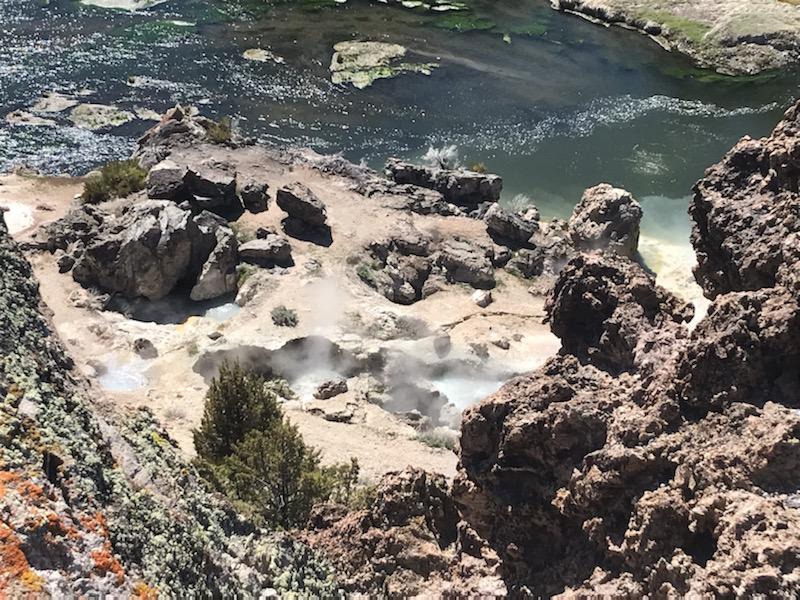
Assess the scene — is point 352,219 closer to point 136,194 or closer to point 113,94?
point 136,194

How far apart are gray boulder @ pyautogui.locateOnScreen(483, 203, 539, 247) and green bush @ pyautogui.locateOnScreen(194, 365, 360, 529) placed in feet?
67.7

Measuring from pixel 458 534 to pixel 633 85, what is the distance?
52.7m

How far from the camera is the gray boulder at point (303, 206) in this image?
1375 inches

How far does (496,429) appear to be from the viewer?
1191 cm

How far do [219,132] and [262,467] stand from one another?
104 feet

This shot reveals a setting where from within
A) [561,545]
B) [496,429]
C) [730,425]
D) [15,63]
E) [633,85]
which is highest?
[730,425]

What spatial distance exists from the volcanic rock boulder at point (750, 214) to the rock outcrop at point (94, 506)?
8.14m

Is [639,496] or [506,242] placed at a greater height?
[639,496]

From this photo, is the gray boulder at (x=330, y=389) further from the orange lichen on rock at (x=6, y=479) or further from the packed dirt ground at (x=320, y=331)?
the orange lichen on rock at (x=6, y=479)

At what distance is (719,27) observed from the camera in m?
66.6

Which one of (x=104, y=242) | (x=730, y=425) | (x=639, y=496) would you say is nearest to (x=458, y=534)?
(x=639, y=496)

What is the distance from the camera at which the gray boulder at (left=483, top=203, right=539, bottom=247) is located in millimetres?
37625

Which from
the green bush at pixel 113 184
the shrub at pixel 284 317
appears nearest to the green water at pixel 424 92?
the green bush at pixel 113 184

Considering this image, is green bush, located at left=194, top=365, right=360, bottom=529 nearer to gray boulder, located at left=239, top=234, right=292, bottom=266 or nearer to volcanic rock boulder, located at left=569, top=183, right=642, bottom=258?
gray boulder, located at left=239, top=234, right=292, bottom=266
